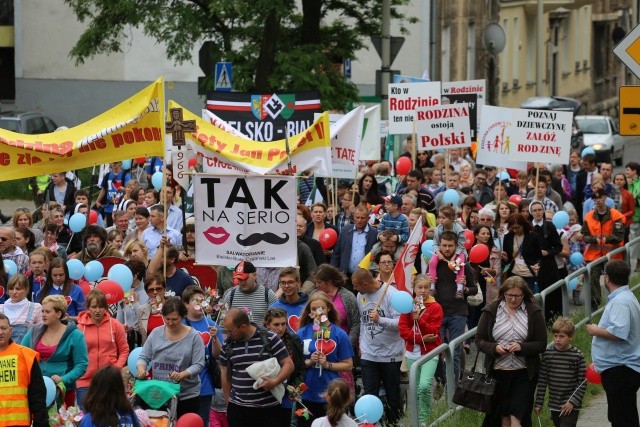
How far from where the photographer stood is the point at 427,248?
51.6ft

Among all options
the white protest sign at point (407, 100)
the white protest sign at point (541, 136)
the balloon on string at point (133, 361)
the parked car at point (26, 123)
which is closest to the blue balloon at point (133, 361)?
the balloon on string at point (133, 361)

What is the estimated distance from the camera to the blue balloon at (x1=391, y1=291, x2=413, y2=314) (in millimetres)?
12812

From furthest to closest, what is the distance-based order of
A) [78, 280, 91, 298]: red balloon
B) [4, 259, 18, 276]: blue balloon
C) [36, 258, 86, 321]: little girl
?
[4, 259, 18, 276]: blue balloon < [78, 280, 91, 298]: red balloon < [36, 258, 86, 321]: little girl

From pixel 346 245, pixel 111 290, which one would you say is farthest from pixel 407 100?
pixel 111 290

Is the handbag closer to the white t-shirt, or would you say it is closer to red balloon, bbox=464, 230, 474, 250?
the white t-shirt

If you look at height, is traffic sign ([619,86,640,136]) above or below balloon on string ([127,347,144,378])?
above

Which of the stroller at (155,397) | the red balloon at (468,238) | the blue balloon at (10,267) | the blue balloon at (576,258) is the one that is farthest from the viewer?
the blue balloon at (576,258)

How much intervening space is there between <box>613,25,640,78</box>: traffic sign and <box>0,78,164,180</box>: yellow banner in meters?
4.88

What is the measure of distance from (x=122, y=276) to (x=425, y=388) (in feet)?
9.53

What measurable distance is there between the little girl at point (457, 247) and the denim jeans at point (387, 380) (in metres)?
1.50

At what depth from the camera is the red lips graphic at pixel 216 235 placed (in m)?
14.2

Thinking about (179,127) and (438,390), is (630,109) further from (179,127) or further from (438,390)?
(179,127)

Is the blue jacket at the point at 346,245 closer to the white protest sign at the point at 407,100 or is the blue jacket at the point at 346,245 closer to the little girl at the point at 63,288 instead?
the little girl at the point at 63,288

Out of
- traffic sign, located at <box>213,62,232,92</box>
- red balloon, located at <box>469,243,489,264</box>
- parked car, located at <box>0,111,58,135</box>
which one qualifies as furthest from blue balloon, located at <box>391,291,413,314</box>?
parked car, located at <box>0,111,58,135</box>
